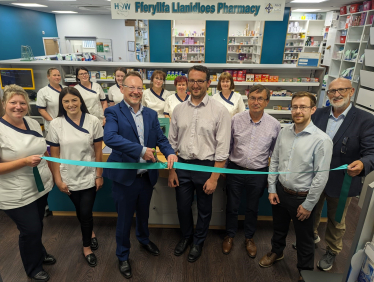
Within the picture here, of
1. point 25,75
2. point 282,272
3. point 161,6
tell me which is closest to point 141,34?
point 25,75

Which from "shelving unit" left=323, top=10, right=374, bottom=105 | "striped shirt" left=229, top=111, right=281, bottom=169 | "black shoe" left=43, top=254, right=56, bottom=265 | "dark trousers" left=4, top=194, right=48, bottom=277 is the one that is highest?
"shelving unit" left=323, top=10, right=374, bottom=105

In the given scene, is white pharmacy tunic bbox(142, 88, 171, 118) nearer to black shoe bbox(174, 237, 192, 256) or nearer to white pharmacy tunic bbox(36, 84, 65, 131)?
white pharmacy tunic bbox(36, 84, 65, 131)

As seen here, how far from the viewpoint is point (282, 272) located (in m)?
2.48

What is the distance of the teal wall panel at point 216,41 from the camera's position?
8.87 meters

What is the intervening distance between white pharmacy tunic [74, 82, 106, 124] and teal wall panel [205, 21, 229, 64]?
6030mm

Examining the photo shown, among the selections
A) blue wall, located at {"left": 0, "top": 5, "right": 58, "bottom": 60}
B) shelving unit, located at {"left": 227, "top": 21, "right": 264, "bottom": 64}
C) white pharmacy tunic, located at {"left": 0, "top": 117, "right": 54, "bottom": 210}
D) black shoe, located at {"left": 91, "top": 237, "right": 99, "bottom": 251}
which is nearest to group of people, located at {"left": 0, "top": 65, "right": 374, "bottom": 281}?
white pharmacy tunic, located at {"left": 0, "top": 117, "right": 54, "bottom": 210}

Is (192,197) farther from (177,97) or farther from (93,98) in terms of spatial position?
(93,98)

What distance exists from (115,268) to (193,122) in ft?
5.44

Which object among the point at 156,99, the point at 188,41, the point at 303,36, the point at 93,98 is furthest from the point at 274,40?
the point at 93,98

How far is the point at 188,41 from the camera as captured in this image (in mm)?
9523

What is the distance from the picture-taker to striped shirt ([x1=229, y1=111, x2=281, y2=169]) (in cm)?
233

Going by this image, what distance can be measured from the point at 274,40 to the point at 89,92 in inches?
283

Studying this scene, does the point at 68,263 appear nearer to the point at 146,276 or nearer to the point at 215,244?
the point at 146,276

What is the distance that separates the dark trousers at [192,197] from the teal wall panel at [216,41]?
7673 mm
